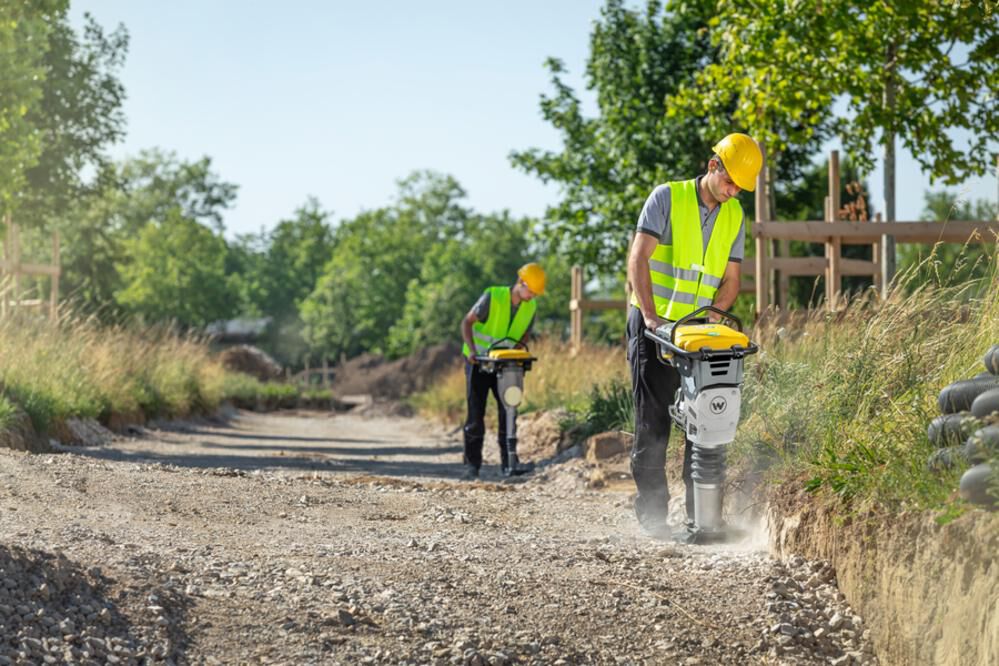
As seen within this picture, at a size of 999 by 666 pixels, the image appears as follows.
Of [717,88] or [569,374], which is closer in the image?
[717,88]

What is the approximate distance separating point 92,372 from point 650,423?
10625mm

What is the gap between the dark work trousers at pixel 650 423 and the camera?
6.90 metres

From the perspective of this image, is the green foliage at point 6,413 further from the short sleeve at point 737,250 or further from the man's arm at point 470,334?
the short sleeve at point 737,250

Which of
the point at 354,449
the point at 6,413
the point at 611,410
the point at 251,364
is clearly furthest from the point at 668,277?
the point at 251,364

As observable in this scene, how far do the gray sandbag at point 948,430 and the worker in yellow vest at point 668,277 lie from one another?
5.48ft

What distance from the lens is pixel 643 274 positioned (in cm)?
669

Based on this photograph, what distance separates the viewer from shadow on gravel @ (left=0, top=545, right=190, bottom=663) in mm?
4391

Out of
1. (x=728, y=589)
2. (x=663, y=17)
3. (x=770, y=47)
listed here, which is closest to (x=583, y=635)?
(x=728, y=589)

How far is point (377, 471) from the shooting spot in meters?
11.9

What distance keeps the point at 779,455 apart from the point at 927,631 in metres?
2.21

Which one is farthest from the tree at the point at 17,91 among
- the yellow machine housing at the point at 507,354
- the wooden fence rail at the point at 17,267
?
the yellow machine housing at the point at 507,354

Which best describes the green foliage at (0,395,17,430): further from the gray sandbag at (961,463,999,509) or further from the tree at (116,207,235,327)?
the tree at (116,207,235,327)

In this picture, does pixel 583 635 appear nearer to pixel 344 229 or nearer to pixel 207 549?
pixel 207 549

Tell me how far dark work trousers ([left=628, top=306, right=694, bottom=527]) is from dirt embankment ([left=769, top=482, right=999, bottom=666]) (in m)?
1.39
